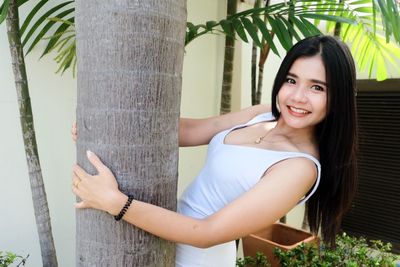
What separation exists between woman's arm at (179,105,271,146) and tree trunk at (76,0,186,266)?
0.49m

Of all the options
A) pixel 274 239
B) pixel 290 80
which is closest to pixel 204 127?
pixel 290 80

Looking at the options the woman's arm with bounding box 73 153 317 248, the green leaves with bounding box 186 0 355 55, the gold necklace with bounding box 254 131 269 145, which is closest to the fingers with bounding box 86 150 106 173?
the woman's arm with bounding box 73 153 317 248

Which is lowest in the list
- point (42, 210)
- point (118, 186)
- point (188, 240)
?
point (42, 210)

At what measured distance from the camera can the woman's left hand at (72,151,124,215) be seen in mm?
850

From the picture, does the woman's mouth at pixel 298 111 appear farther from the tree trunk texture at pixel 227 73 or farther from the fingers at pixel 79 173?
the tree trunk texture at pixel 227 73

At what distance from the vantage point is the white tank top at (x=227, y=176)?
1129mm

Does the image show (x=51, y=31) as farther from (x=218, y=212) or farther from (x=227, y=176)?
(x=218, y=212)

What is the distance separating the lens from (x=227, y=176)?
1170 millimetres

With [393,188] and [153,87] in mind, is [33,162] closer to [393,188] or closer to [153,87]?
[153,87]

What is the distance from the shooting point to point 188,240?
947mm

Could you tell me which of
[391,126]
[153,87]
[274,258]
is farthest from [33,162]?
[391,126]

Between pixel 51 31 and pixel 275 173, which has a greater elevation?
pixel 51 31

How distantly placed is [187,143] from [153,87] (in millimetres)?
609

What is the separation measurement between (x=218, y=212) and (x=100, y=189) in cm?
30
